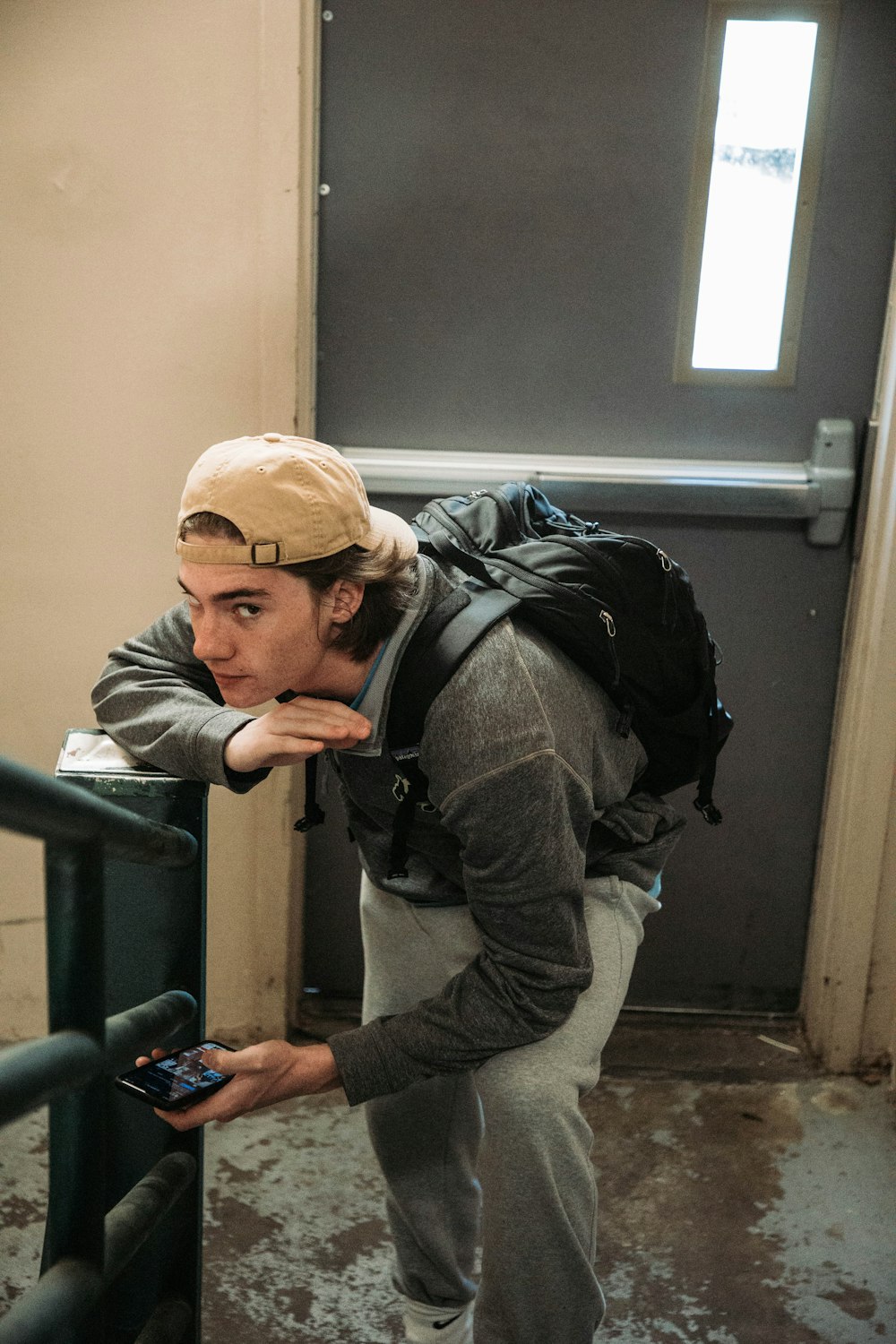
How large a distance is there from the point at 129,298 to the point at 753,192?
54.3 inches

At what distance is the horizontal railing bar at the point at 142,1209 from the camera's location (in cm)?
119

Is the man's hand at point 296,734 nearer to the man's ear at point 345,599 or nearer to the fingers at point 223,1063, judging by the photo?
the man's ear at point 345,599

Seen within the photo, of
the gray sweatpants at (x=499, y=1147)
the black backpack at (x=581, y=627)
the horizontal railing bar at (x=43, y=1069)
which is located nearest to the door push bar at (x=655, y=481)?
the black backpack at (x=581, y=627)

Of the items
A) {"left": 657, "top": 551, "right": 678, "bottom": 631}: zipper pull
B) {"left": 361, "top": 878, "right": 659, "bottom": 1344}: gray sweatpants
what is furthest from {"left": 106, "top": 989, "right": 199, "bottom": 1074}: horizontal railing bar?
{"left": 657, "top": 551, "right": 678, "bottom": 631}: zipper pull

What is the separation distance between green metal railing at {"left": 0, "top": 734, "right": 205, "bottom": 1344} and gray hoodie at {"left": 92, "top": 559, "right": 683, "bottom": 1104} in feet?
0.65

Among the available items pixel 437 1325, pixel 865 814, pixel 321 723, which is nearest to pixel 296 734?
pixel 321 723

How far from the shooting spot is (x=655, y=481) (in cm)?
274

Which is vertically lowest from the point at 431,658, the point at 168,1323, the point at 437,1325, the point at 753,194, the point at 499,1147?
the point at 437,1325

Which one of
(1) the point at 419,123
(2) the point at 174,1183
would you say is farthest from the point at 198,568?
(1) the point at 419,123

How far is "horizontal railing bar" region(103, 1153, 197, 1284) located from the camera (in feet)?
3.89

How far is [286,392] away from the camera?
2.62 metres

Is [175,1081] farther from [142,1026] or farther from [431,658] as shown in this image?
[431,658]

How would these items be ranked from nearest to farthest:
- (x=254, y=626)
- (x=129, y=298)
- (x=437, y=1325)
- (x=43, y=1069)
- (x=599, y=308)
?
(x=43, y=1069), (x=254, y=626), (x=437, y=1325), (x=129, y=298), (x=599, y=308)

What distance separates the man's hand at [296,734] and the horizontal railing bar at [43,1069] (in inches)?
25.1
